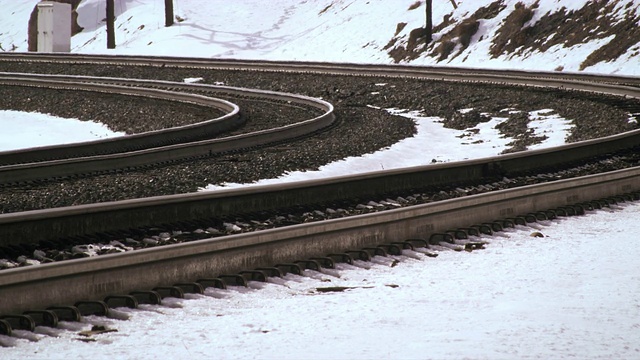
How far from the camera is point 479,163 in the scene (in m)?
12.2

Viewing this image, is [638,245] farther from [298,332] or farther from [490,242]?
[298,332]

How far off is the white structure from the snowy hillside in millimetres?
3818

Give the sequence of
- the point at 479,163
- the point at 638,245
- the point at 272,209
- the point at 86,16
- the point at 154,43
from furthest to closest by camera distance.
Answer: the point at 86,16 < the point at 154,43 < the point at 479,163 < the point at 272,209 < the point at 638,245

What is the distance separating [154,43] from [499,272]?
43319 millimetres

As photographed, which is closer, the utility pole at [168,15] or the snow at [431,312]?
the snow at [431,312]

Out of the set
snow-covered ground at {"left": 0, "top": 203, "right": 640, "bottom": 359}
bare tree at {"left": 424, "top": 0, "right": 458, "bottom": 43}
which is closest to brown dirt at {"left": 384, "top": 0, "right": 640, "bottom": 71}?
bare tree at {"left": 424, "top": 0, "right": 458, "bottom": 43}

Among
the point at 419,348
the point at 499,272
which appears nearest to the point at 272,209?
the point at 499,272

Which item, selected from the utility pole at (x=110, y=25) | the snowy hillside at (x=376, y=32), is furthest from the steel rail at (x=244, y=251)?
the utility pole at (x=110, y=25)

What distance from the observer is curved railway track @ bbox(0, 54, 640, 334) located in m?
6.17

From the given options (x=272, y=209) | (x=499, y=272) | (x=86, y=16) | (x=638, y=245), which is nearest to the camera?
(x=499, y=272)

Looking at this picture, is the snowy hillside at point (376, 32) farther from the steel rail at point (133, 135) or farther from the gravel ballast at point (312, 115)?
the steel rail at point (133, 135)

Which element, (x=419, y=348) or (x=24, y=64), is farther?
(x=24, y=64)

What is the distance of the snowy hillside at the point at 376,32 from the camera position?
32.7 meters

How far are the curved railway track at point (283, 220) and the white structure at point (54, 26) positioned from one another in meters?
31.6
